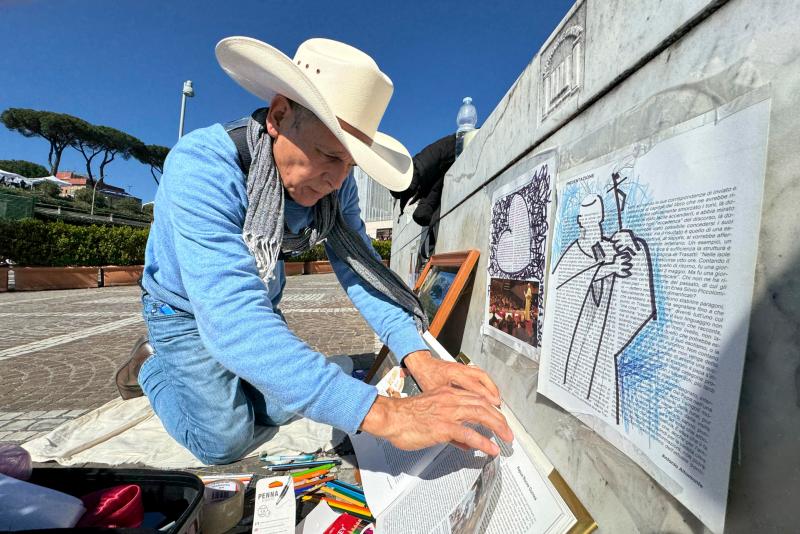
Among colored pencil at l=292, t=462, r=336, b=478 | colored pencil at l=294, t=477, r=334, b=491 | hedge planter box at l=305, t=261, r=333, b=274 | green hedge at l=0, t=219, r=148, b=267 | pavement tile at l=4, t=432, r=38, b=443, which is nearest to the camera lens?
colored pencil at l=294, t=477, r=334, b=491

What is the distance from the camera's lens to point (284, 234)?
6.08ft

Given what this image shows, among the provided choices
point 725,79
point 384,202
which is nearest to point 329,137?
point 725,79

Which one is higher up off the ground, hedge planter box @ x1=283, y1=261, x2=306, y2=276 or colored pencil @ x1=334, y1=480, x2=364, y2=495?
hedge planter box @ x1=283, y1=261, x2=306, y2=276

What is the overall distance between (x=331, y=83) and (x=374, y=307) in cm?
105

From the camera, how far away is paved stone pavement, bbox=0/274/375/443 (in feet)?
8.42

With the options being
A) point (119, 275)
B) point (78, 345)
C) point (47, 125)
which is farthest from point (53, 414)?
point (47, 125)

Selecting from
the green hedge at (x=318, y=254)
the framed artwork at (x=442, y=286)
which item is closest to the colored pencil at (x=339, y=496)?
the framed artwork at (x=442, y=286)

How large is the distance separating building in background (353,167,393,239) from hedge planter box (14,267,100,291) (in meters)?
13.2

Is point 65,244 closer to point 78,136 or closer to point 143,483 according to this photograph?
point 143,483

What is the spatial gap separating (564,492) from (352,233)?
150 centimetres

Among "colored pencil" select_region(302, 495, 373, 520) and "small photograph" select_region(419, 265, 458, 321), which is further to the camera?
"small photograph" select_region(419, 265, 458, 321)

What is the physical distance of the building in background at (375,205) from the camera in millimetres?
24234

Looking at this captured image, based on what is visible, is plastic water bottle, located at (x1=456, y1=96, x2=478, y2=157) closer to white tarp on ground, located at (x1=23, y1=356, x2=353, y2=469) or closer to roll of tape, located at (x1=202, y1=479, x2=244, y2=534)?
white tarp on ground, located at (x1=23, y1=356, x2=353, y2=469)

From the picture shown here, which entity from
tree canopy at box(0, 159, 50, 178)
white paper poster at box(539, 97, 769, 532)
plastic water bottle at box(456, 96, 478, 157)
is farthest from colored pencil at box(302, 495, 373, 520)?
tree canopy at box(0, 159, 50, 178)
